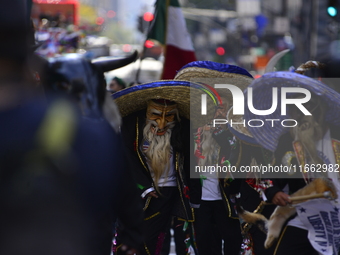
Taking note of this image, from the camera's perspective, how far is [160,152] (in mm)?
6293

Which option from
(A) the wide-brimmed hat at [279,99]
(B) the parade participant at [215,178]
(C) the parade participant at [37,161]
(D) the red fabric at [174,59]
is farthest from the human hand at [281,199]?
(D) the red fabric at [174,59]

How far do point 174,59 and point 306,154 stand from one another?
5612 millimetres

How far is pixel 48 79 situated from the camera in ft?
8.96

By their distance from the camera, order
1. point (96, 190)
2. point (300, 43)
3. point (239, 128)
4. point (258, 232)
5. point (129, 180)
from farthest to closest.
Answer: point (300, 43) < point (239, 128) < point (258, 232) < point (129, 180) < point (96, 190)

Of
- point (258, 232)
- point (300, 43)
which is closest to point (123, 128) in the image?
point (258, 232)

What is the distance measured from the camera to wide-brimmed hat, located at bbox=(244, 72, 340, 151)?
4.68 metres

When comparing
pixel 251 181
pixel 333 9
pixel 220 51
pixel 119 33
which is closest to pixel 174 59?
pixel 333 9

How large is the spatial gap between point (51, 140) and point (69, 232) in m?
0.39

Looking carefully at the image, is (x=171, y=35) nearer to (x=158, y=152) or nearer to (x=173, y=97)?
(x=173, y=97)

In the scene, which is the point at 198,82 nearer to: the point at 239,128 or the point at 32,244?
the point at 239,128

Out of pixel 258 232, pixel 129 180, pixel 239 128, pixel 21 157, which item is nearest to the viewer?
pixel 21 157

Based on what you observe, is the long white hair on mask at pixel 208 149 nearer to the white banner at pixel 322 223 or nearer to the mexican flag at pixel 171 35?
the white banner at pixel 322 223

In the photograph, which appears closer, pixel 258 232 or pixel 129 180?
pixel 129 180

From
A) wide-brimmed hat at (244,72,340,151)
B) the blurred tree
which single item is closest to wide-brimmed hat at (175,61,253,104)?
wide-brimmed hat at (244,72,340,151)
